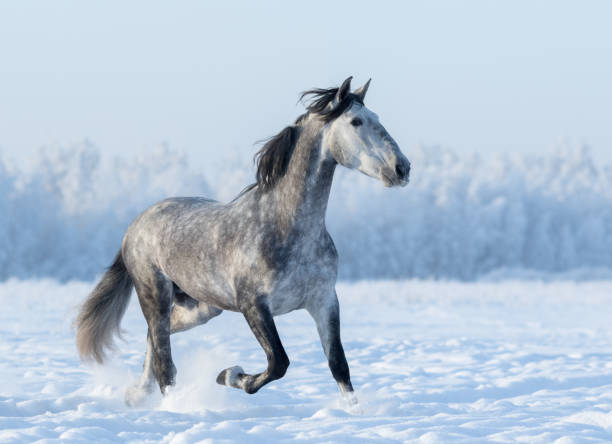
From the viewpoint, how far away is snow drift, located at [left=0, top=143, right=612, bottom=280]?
39812 millimetres

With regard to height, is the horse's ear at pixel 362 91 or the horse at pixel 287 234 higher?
the horse's ear at pixel 362 91

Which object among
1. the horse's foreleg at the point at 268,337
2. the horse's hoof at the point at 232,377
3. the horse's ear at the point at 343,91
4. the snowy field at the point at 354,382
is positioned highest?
the horse's ear at the point at 343,91

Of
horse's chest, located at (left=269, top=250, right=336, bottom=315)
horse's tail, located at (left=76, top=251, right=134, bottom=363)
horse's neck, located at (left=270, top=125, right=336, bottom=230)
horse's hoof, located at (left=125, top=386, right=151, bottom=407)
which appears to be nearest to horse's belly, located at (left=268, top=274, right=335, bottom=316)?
horse's chest, located at (left=269, top=250, right=336, bottom=315)

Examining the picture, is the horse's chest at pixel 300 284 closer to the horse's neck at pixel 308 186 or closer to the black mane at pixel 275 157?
the horse's neck at pixel 308 186

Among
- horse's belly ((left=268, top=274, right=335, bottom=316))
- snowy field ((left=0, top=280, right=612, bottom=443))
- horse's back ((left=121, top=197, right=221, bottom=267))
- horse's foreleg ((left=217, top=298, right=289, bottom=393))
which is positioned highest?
horse's back ((left=121, top=197, right=221, bottom=267))

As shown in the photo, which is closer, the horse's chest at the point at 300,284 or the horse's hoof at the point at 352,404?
the horse's chest at the point at 300,284

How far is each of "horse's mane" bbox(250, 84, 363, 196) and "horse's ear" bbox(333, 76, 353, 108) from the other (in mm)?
75

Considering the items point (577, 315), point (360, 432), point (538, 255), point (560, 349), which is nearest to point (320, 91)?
point (360, 432)

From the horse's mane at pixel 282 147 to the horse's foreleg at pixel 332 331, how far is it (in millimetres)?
856

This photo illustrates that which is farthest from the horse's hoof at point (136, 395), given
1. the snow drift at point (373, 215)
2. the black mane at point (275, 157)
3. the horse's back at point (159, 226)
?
the snow drift at point (373, 215)

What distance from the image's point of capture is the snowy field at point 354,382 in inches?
188

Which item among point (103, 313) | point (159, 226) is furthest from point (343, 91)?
point (103, 313)

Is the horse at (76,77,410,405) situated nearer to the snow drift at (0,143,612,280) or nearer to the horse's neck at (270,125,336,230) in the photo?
the horse's neck at (270,125,336,230)

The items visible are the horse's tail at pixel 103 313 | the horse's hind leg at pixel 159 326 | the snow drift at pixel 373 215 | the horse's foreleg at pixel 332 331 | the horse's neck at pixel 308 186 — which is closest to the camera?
→ the horse's neck at pixel 308 186
